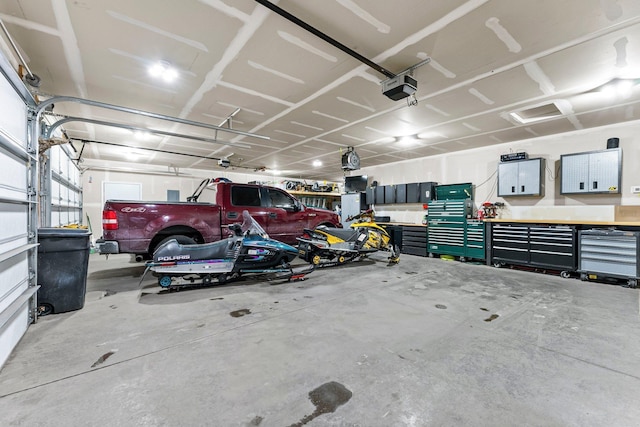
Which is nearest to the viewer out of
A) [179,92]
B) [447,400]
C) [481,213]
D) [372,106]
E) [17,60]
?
[447,400]

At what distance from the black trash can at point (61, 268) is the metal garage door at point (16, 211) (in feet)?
0.65

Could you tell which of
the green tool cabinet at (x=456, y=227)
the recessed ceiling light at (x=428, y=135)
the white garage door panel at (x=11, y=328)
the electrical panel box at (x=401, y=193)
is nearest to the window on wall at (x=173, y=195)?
the white garage door panel at (x=11, y=328)

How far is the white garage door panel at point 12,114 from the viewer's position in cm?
195

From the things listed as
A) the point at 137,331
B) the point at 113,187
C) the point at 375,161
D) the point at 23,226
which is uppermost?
the point at 375,161

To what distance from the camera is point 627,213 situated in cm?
452

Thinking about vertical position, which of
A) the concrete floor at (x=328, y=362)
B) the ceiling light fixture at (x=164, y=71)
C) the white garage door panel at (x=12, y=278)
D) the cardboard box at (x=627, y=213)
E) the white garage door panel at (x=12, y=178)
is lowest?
the concrete floor at (x=328, y=362)

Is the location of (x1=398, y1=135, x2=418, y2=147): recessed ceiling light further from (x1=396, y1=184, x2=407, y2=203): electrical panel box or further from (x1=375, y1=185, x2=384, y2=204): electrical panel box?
(x1=375, y1=185, x2=384, y2=204): electrical panel box

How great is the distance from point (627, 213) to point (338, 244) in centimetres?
510

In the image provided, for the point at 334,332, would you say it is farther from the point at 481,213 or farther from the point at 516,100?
the point at 481,213

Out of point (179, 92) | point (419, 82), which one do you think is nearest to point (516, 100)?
point (419, 82)

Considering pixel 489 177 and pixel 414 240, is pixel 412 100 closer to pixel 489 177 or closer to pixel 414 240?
pixel 489 177

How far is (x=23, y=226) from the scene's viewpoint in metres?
2.27

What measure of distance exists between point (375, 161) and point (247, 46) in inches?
240

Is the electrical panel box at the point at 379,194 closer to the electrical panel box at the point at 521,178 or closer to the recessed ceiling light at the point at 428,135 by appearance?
the recessed ceiling light at the point at 428,135
